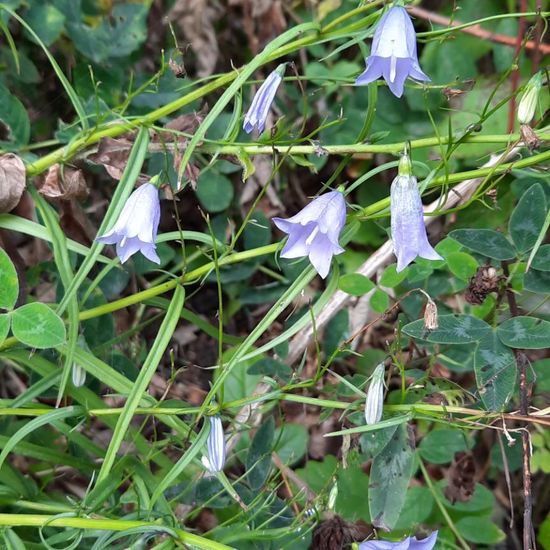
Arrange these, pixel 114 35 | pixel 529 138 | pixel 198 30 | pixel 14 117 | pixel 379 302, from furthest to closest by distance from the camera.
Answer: pixel 198 30 < pixel 114 35 < pixel 14 117 < pixel 379 302 < pixel 529 138

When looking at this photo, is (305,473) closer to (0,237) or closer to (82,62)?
(0,237)

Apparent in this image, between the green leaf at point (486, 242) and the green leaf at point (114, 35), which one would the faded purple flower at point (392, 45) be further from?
the green leaf at point (114, 35)

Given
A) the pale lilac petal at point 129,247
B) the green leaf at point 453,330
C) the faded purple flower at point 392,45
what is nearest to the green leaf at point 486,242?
the green leaf at point 453,330

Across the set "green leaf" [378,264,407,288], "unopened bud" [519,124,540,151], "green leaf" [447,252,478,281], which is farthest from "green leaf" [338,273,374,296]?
"unopened bud" [519,124,540,151]

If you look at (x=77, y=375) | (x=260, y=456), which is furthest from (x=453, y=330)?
(x=77, y=375)

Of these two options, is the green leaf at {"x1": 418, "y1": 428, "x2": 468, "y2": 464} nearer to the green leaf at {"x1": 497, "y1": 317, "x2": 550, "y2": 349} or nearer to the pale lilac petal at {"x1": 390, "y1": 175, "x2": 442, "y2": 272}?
the green leaf at {"x1": 497, "y1": 317, "x2": 550, "y2": 349}

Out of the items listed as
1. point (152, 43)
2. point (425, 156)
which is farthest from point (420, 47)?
point (152, 43)

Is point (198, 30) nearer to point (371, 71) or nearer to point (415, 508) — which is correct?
point (371, 71)
